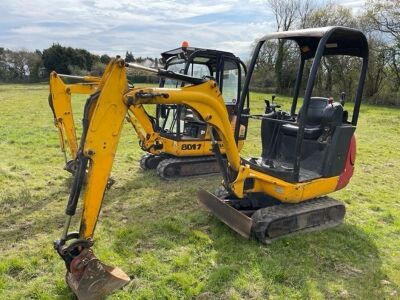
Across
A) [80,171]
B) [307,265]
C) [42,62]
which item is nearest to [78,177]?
[80,171]

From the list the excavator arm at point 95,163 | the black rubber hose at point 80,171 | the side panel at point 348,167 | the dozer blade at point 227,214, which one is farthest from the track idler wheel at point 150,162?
the black rubber hose at point 80,171

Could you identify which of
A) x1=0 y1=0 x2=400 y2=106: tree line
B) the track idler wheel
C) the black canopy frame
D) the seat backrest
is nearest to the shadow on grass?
the black canopy frame

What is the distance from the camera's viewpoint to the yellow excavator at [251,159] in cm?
357

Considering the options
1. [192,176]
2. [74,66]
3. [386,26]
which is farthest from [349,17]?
[192,176]

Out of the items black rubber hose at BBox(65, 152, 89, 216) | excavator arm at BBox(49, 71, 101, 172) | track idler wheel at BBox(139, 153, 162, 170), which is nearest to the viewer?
black rubber hose at BBox(65, 152, 89, 216)

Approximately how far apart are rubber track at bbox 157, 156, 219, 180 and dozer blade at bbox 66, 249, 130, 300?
402 centimetres

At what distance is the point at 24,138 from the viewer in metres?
11.4

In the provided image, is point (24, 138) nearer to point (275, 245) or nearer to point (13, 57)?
point (275, 245)

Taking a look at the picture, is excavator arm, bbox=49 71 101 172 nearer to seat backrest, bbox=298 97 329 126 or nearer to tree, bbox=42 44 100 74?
seat backrest, bbox=298 97 329 126

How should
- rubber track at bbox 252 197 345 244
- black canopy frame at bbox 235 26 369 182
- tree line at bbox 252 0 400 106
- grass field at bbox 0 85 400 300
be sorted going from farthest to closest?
tree line at bbox 252 0 400 106 → rubber track at bbox 252 197 345 244 → black canopy frame at bbox 235 26 369 182 → grass field at bbox 0 85 400 300

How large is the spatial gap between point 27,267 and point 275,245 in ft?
9.45

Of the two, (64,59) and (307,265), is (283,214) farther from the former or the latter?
(64,59)

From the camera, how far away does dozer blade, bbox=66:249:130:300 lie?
3617mm

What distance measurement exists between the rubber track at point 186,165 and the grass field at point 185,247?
23 centimetres
